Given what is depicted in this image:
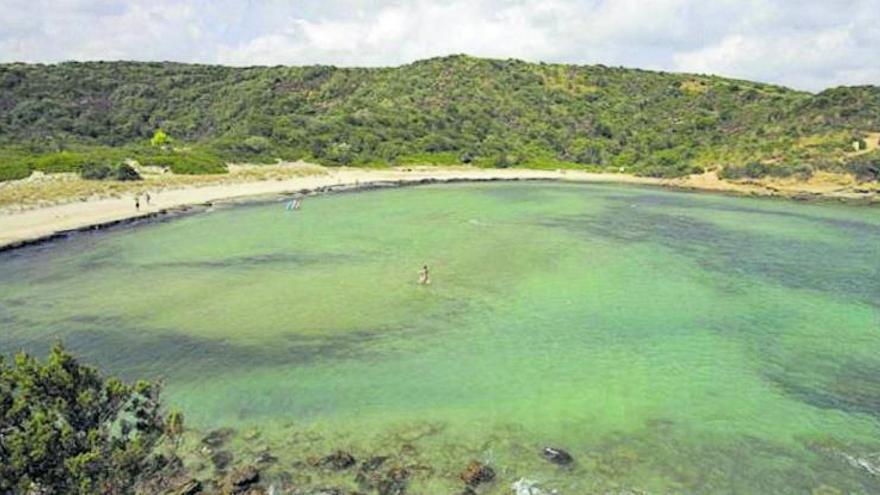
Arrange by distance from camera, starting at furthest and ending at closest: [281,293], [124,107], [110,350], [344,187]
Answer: [124,107], [344,187], [281,293], [110,350]

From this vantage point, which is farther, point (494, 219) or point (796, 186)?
point (796, 186)

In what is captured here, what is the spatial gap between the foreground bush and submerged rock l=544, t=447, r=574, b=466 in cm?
1008

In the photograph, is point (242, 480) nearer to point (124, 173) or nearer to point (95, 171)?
point (124, 173)

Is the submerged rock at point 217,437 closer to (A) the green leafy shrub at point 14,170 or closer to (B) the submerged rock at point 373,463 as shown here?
(B) the submerged rock at point 373,463

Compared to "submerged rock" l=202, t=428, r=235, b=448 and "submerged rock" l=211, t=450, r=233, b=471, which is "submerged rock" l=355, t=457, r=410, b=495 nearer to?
"submerged rock" l=211, t=450, r=233, b=471

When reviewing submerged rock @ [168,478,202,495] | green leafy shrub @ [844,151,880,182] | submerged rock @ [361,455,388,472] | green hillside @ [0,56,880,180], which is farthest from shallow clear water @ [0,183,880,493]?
green hillside @ [0,56,880,180]

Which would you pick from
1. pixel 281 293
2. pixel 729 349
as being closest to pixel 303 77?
pixel 281 293

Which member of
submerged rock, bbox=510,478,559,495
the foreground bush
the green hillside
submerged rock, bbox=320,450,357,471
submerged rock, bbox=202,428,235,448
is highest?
the green hillside

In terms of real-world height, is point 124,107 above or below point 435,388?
above

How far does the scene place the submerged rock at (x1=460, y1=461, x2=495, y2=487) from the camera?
1702 cm

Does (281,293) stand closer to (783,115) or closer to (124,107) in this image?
(783,115)

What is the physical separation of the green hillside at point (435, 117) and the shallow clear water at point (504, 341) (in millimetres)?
40555

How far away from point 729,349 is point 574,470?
12.4 meters

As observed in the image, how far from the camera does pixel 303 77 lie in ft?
468
